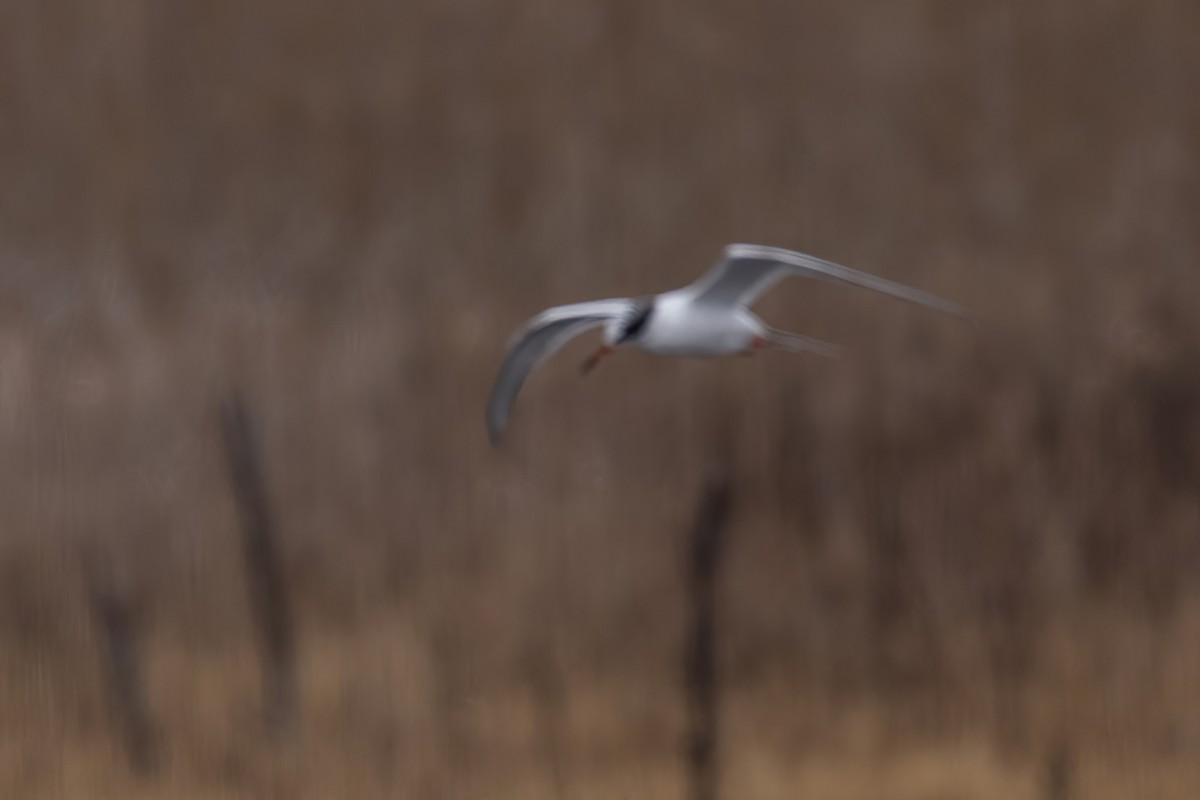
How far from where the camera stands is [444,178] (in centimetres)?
1109

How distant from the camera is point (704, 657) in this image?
5188 millimetres

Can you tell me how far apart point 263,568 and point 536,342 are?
147cm

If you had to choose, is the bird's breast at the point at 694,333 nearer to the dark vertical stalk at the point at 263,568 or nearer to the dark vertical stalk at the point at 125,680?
the dark vertical stalk at the point at 263,568

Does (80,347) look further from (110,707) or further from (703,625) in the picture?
(703,625)

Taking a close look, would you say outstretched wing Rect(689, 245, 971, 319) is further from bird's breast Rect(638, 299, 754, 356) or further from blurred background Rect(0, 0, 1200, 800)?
blurred background Rect(0, 0, 1200, 800)

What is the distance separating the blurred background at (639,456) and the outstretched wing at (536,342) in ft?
2.19

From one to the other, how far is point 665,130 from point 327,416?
4.33m

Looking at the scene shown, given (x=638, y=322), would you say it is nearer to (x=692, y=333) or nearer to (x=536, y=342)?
(x=692, y=333)

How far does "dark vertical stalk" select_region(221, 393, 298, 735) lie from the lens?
5.98m

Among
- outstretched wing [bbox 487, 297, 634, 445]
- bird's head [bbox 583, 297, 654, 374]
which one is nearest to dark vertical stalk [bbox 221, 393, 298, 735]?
outstretched wing [bbox 487, 297, 634, 445]

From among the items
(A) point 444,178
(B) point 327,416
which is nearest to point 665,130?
(A) point 444,178

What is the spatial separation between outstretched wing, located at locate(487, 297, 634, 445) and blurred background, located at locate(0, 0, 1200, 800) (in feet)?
2.19

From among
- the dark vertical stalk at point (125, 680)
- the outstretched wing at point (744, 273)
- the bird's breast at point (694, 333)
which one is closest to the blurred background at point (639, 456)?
the dark vertical stalk at point (125, 680)

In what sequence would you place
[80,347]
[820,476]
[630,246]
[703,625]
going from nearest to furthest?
[703,625] → [820,476] → [80,347] → [630,246]
